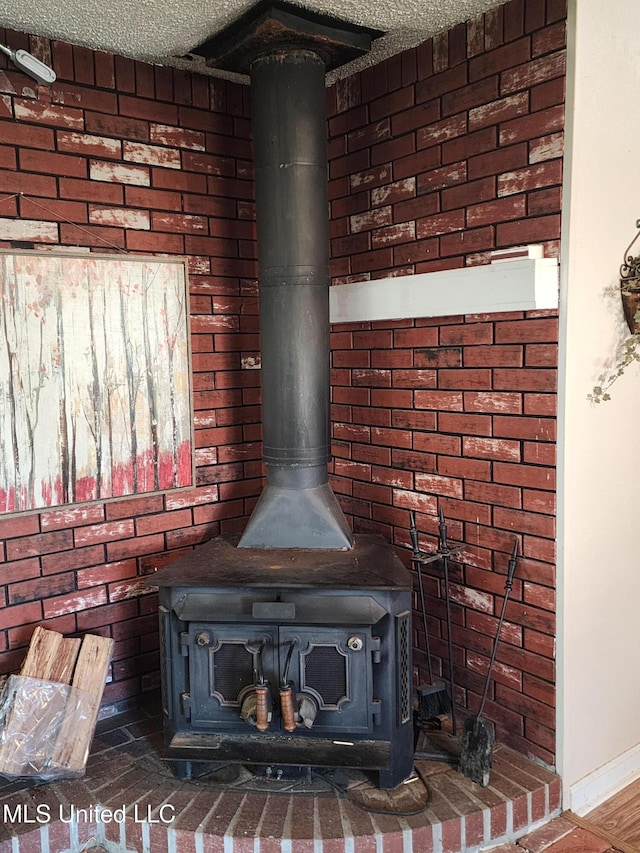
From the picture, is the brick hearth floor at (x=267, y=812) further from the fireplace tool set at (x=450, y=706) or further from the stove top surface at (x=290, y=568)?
the stove top surface at (x=290, y=568)

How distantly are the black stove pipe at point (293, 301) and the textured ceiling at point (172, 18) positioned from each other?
197 mm

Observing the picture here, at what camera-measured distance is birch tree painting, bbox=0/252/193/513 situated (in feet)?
7.21

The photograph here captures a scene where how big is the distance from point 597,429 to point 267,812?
57.7 inches

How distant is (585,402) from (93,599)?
1.77m

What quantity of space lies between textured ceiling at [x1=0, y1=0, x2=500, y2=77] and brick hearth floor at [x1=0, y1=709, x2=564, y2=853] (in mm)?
2273

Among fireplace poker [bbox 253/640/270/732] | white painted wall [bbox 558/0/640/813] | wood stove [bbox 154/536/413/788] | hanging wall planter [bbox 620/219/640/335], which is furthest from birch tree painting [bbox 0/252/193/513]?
hanging wall planter [bbox 620/219/640/335]

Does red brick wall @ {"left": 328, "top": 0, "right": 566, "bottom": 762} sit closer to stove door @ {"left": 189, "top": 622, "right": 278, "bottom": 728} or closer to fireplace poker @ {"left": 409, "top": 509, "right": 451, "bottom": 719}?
fireplace poker @ {"left": 409, "top": 509, "right": 451, "bottom": 719}

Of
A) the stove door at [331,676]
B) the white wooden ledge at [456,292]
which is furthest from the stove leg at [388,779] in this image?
the white wooden ledge at [456,292]

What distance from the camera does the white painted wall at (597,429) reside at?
1923mm

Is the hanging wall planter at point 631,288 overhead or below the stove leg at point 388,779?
overhead

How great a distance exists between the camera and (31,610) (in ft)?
7.45

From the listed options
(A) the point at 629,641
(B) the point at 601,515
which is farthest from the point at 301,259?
(A) the point at 629,641

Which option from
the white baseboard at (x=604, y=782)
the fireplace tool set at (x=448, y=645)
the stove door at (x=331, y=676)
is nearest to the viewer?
the stove door at (x=331, y=676)

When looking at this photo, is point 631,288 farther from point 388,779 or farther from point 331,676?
point 388,779
